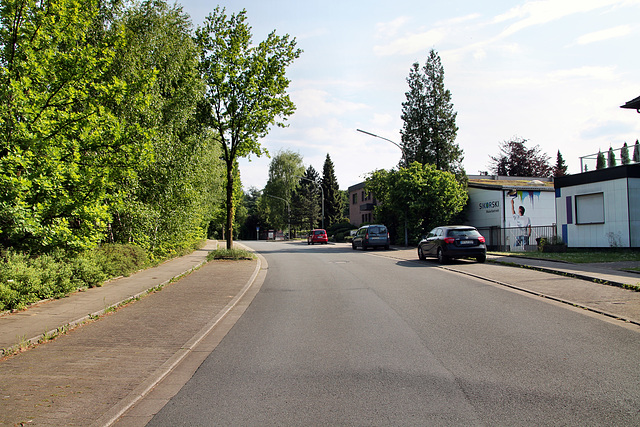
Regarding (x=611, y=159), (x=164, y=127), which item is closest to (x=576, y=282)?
(x=611, y=159)

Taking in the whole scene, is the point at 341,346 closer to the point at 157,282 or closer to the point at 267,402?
the point at 267,402

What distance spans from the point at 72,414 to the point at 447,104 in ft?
150

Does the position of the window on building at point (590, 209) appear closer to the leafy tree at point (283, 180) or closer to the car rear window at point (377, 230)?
the car rear window at point (377, 230)

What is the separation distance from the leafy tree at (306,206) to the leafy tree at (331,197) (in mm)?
1703

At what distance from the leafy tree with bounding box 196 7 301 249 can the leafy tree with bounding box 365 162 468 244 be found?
13.4m

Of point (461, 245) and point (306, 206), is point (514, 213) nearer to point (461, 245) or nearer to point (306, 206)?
point (461, 245)

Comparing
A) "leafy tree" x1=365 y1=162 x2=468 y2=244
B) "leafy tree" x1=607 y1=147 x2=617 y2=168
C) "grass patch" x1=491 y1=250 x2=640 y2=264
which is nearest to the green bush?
"grass patch" x1=491 y1=250 x2=640 y2=264

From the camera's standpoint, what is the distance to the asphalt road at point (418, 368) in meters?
3.87

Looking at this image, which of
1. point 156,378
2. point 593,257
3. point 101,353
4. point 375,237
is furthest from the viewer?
point 375,237

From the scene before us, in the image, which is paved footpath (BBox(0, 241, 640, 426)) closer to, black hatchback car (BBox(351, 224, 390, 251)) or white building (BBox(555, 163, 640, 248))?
white building (BBox(555, 163, 640, 248))

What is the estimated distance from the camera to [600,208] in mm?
22625

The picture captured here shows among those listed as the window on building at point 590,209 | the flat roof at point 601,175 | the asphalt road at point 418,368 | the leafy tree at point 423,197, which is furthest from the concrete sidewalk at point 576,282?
the leafy tree at point 423,197

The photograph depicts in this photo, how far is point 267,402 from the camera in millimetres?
4184

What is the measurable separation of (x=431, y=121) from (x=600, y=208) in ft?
78.1
